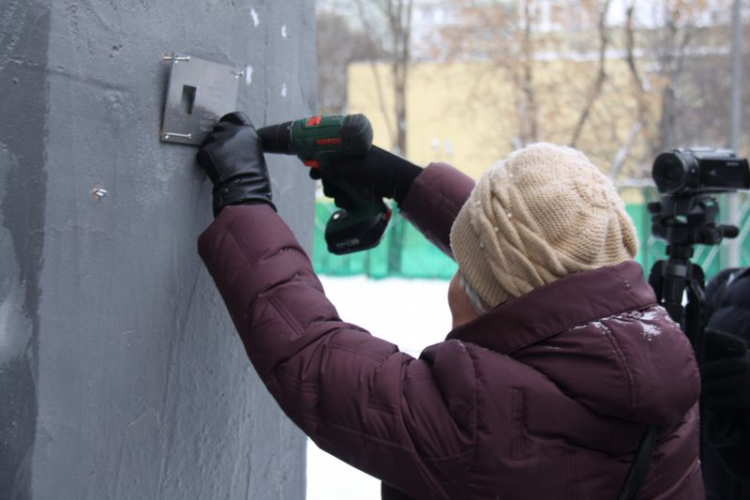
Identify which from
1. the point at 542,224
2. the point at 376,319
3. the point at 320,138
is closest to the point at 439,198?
the point at 320,138

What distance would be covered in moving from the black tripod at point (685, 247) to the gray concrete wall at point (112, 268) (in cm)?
147

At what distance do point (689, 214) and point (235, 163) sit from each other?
1.72 metres

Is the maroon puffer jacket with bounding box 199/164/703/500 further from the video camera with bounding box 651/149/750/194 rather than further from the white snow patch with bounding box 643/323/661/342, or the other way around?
the video camera with bounding box 651/149/750/194

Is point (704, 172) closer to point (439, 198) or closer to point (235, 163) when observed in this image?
point (439, 198)

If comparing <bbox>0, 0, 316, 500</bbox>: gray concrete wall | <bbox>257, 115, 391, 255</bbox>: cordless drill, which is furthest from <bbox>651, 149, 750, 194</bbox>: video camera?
<bbox>0, 0, 316, 500</bbox>: gray concrete wall

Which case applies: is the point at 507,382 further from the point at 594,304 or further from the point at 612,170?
the point at 612,170

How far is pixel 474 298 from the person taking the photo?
1.29m

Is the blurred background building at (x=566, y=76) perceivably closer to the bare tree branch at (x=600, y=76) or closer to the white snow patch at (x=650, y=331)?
the bare tree branch at (x=600, y=76)

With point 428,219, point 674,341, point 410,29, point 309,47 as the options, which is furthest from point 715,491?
point 410,29

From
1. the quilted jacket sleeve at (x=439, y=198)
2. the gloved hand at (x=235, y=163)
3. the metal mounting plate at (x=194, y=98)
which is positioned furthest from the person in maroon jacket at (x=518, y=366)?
the quilted jacket sleeve at (x=439, y=198)

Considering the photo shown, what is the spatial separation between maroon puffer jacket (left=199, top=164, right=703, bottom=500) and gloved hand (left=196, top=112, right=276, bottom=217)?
27cm

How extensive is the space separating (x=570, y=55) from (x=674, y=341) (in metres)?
17.4

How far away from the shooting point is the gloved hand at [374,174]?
1662 millimetres

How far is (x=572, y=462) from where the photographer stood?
45.3 inches
